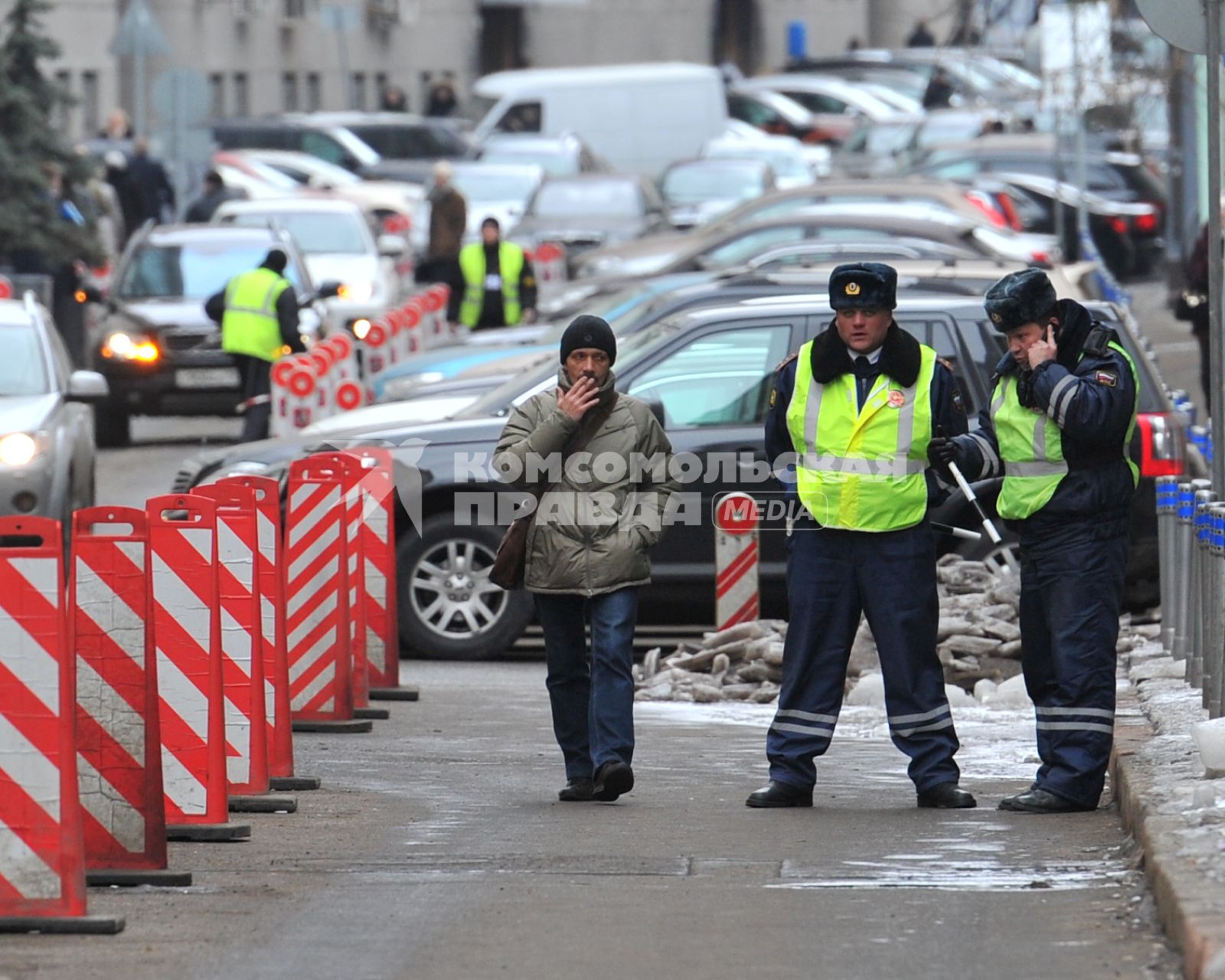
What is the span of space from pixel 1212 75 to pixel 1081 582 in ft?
6.43

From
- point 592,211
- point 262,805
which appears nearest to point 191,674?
point 262,805

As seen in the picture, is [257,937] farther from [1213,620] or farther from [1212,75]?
[1212,75]

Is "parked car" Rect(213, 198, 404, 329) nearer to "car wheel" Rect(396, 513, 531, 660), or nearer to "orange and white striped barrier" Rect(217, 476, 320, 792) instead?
"car wheel" Rect(396, 513, 531, 660)

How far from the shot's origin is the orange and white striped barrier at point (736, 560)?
12.3 m

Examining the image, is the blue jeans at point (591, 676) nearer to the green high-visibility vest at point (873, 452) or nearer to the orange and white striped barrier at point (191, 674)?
the green high-visibility vest at point (873, 452)

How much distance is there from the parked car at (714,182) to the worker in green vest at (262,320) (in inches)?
660

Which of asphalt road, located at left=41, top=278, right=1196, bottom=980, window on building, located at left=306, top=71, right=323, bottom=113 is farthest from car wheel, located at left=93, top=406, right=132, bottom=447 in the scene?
window on building, located at left=306, top=71, right=323, bottom=113

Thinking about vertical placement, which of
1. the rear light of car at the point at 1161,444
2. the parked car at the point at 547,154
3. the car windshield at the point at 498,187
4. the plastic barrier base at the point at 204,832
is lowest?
the plastic barrier base at the point at 204,832

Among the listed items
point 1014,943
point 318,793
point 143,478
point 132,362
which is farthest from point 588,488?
point 132,362

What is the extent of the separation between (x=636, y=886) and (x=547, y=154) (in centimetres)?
3321

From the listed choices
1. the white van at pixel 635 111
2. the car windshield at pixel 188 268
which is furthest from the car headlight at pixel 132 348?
the white van at pixel 635 111

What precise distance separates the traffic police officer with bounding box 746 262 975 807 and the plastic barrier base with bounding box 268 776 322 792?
1.48m

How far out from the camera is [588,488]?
8719 mm

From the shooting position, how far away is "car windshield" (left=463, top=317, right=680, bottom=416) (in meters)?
12.7
